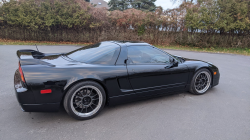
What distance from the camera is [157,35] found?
50.9 ft

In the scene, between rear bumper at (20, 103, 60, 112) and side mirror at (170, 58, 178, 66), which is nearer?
rear bumper at (20, 103, 60, 112)

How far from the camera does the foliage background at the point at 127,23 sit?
1377 centimetres

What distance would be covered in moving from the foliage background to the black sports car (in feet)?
38.3

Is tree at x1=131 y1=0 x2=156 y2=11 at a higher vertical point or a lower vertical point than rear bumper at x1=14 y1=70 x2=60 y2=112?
higher

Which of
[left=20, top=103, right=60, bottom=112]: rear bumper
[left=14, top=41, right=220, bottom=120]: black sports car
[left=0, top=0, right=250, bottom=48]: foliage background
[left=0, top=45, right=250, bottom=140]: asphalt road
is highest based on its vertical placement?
[left=0, top=0, right=250, bottom=48]: foliage background

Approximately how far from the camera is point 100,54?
3189 millimetres

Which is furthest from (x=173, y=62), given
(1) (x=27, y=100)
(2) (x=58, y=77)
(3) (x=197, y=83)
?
(1) (x=27, y=100)

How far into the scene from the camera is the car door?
10.6ft

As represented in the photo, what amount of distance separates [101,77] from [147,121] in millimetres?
1100

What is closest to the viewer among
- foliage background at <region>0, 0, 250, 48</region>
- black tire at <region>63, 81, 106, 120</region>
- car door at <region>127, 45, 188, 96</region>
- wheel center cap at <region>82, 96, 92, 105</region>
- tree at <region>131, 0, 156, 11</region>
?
black tire at <region>63, 81, 106, 120</region>

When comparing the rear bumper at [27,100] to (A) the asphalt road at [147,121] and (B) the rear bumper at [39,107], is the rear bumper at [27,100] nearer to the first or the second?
(B) the rear bumper at [39,107]

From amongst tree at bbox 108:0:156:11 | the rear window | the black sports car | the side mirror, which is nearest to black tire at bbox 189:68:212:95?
the black sports car

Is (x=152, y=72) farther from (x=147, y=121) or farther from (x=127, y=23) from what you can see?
(x=127, y=23)

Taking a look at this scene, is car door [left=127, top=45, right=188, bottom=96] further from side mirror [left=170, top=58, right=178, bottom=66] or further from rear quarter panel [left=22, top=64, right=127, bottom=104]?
rear quarter panel [left=22, top=64, right=127, bottom=104]
